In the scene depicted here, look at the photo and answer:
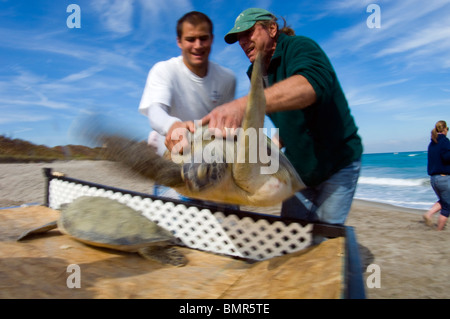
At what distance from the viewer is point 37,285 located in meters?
1.72

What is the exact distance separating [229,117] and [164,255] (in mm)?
1517

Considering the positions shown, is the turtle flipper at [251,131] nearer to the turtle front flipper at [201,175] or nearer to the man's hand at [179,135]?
the turtle front flipper at [201,175]

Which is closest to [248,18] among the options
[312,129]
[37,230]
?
[312,129]

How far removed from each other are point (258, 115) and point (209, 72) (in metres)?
1.01

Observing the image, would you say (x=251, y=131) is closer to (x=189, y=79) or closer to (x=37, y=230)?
(x=189, y=79)

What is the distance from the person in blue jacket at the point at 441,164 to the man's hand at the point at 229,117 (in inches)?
194

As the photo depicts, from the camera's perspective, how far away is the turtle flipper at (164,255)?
7.41 ft

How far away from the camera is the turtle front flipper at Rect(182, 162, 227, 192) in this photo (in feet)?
3.67

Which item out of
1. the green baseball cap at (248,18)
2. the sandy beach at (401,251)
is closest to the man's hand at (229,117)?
the sandy beach at (401,251)

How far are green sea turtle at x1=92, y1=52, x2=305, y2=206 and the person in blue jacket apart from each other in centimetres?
469

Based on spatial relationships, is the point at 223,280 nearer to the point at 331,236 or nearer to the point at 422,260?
the point at 331,236

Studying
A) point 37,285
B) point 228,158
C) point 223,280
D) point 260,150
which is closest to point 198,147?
point 228,158

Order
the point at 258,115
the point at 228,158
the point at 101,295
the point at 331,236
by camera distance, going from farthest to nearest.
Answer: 1. the point at 331,236
2. the point at 101,295
3. the point at 228,158
4. the point at 258,115

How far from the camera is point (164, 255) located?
2303 millimetres
